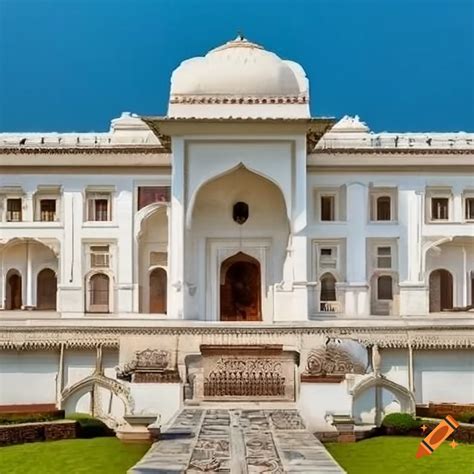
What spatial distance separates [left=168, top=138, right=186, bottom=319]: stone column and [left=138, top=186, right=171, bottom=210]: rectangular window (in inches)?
91.8

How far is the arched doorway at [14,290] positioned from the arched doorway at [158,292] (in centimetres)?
355

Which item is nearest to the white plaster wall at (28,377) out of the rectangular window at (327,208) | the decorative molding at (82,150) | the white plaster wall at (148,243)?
the white plaster wall at (148,243)

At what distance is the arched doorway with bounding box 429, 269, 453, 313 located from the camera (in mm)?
25469

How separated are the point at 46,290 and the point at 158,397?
42.8ft

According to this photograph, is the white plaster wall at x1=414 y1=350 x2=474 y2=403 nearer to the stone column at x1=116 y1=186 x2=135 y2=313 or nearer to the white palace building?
the white palace building

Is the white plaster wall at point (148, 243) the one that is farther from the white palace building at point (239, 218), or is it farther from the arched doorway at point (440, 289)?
the arched doorway at point (440, 289)

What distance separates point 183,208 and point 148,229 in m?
2.98

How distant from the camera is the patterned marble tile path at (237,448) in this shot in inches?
328

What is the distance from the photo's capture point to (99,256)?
81.0 ft

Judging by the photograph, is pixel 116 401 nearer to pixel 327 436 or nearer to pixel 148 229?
pixel 327 436

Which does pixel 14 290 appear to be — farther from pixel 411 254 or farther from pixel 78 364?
pixel 411 254

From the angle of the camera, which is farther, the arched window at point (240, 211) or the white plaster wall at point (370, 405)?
the arched window at point (240, 211)

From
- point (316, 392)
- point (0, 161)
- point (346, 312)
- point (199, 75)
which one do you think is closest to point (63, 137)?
point (0, 161)

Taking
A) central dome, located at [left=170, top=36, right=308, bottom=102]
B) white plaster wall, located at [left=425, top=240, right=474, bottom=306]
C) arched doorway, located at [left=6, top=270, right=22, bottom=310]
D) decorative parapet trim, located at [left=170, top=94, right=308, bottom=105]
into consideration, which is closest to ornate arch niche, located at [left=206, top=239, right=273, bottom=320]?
decorative parapet trim, located at [left=170, top=94, right=308, bottom=105]
